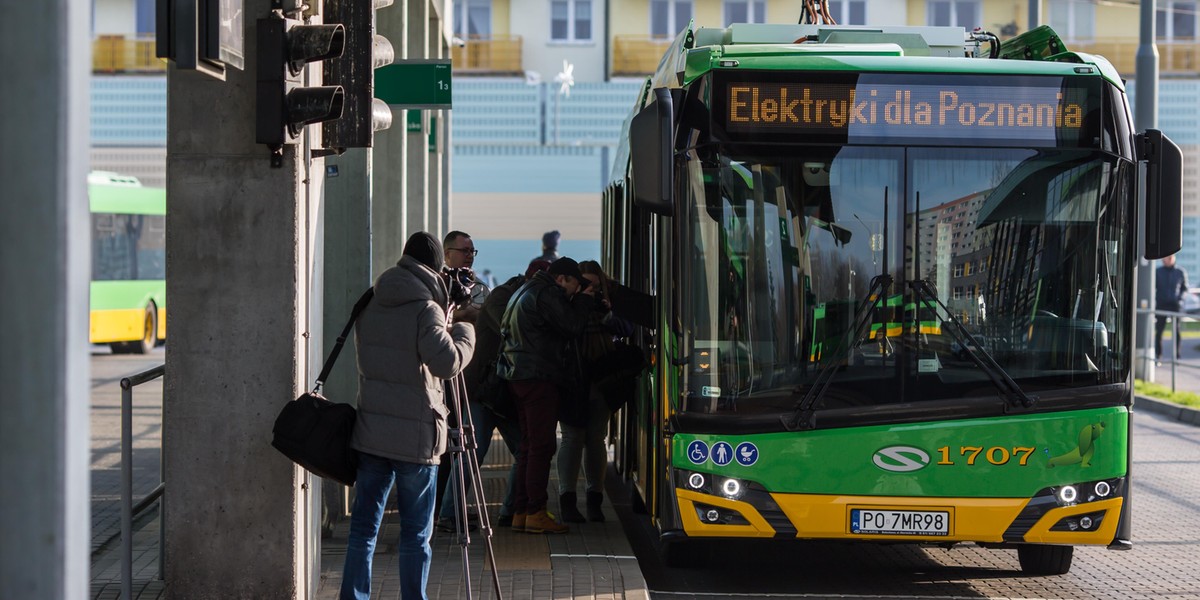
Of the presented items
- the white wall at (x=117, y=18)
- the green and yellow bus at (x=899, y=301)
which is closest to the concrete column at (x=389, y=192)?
the green and yellow bus at (x=899, y=301)

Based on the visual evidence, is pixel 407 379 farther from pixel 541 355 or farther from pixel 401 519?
pixel 541 355

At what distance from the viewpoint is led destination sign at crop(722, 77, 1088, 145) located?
7406mm

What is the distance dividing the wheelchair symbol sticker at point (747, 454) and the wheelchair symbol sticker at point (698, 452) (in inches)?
6.4

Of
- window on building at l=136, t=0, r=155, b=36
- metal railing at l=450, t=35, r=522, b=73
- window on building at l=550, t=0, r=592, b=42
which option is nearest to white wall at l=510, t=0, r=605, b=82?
window on building at l=550, t=0, r=592, b=42

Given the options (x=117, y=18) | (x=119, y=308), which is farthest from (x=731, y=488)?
(x=117, y=18)

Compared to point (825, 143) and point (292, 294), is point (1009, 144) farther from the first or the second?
point (292, 294)

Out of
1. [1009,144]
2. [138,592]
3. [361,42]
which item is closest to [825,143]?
[1009,144]

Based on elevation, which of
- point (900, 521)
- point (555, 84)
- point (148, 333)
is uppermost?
point (555, 84)

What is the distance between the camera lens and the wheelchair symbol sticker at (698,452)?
7.42 meters

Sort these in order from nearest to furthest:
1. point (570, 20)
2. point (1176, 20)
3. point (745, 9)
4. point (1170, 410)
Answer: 1. point (1170, 410)
2. point (745, 9)
3. point (570, 20)
4. point (1176, 20)

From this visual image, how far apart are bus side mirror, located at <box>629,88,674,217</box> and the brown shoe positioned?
2524mm

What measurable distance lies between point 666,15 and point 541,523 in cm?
3603

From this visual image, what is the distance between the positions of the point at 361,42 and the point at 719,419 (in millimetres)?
2466

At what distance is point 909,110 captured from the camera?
24.4 ft
